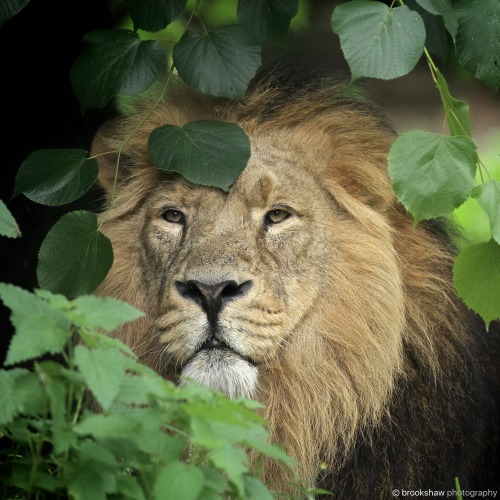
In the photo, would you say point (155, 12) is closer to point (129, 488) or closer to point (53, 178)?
point (53, 178)

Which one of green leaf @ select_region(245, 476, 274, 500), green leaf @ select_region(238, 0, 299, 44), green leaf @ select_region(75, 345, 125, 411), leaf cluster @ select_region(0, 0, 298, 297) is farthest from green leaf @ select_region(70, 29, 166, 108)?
green leaf @ select_region(245, 476, 274, 500)

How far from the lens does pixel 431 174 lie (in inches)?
130

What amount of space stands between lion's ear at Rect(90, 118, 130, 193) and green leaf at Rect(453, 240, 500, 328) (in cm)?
158

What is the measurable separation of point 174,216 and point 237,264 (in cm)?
49

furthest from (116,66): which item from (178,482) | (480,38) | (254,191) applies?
(178,482)

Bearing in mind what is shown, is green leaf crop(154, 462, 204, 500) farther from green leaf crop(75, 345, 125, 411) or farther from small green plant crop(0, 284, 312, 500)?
green leaf crop(75, 345, 125, 411)

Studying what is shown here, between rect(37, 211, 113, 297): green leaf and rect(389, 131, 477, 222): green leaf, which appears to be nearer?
rect(389, 131, 477, 222): green leaf

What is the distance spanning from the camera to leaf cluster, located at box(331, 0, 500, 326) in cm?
332

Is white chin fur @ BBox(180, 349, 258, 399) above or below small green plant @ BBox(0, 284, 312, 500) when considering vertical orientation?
below

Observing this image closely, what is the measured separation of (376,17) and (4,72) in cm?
232

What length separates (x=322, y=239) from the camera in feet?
13.5

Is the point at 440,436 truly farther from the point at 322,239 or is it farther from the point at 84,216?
the point at 84,216

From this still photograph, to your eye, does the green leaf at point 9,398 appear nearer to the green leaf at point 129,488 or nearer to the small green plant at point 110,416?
the small green plant at point 110,416

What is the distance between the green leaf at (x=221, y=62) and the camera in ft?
12.5
